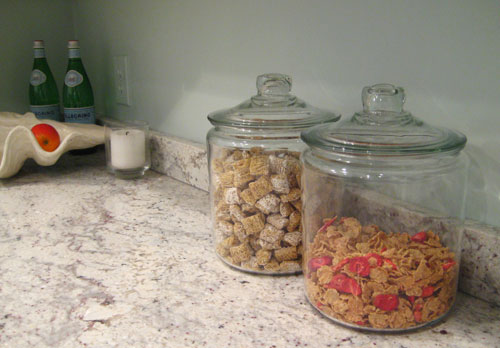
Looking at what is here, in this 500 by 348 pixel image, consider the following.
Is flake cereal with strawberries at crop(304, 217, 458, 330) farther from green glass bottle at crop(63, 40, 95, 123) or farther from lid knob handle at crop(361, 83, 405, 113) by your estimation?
green glass bottle at crop(63, 40, 95, 123)

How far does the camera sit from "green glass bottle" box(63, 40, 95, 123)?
131 cm

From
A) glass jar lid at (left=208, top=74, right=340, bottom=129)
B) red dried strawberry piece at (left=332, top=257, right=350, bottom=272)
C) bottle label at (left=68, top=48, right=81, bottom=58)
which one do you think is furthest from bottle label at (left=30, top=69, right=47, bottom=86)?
red dried strawberry piece at (left=332, top=257, right=350, bottom=272)

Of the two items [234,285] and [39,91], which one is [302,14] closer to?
[234,285]

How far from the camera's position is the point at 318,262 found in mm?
556

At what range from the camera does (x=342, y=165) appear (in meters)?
0.55

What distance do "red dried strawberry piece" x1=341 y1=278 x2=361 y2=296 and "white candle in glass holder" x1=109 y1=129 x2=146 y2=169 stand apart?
2.30ft

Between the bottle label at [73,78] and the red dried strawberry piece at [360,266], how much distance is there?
1.05 metres

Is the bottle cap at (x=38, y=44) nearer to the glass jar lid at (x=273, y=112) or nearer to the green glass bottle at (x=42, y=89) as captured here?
the green glass bottle at (x=42, y=89)

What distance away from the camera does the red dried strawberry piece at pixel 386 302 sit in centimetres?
51

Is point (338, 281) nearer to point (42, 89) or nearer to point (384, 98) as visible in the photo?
point (384, 98)

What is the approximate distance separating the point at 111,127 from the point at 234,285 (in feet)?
2.00

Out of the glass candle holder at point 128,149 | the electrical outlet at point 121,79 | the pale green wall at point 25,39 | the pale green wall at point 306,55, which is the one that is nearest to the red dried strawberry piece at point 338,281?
the pale green wall at point 306,55

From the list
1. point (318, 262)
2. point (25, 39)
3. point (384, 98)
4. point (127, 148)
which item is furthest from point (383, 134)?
point (25, 39)

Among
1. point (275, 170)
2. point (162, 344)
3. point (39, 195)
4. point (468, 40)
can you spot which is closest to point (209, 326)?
point (162, 344)
